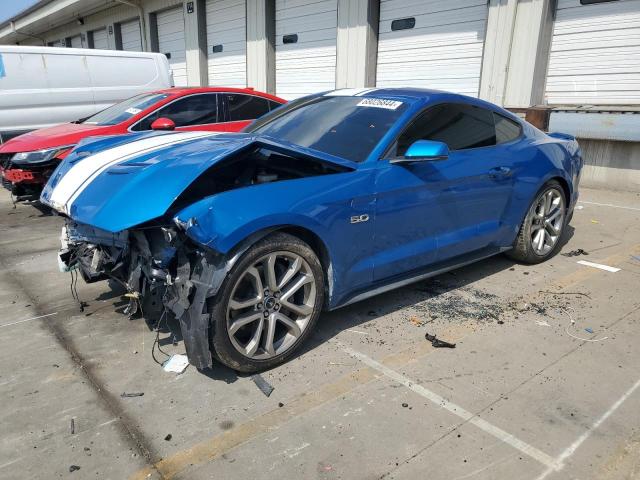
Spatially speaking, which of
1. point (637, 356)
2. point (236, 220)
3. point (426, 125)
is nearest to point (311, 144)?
point (426, 125)

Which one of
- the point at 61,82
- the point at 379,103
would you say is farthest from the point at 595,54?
the point at 61,82

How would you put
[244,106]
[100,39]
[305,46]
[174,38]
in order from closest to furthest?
1. [244,106]
2. [305,46]
3. [174,38]
4. [100,39]

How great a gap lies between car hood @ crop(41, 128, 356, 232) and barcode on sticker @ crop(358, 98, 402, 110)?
2.45ft

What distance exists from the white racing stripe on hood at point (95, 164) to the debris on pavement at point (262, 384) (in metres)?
1.53

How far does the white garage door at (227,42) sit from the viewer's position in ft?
51.3

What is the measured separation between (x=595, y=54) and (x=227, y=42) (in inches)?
447

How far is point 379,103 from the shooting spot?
12.4 feet

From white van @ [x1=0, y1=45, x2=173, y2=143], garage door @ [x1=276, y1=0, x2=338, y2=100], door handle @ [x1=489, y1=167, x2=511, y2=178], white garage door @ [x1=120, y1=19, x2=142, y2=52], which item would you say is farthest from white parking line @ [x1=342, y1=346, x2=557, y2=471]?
white garage door @ [x1=120, y1=19, x2=142, y2=52]

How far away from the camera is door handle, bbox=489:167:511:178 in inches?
160

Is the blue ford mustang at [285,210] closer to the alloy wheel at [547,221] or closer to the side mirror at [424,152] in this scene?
the side mirror at [424,152]

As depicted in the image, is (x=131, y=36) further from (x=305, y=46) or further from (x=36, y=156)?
(x=36, y=156)

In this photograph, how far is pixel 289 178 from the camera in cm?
312

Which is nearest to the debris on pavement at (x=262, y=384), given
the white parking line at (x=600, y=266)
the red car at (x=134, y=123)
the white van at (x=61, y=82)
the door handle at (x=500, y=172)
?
the door handle at (x=500, y=172)

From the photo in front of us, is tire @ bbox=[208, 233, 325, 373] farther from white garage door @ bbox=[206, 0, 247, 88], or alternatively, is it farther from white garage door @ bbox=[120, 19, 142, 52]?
white garage door @ bbox=[120, 19, 142, 52]
